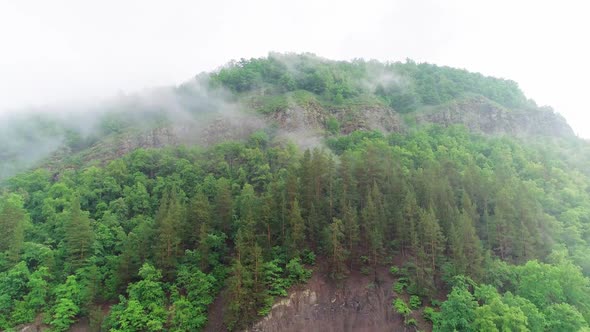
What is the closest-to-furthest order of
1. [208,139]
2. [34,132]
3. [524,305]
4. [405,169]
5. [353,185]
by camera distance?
[524,305]
[353,185]
[405,169]
[208,139]
[34,132]

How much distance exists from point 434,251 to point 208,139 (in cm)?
6407

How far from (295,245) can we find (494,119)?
284 feet

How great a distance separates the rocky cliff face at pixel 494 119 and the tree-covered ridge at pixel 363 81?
291 inches

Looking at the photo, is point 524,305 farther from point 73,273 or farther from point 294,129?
point 294,129

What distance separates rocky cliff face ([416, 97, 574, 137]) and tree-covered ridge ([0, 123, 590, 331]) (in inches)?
1658

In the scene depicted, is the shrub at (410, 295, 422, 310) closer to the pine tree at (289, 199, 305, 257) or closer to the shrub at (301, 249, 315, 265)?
the shrub at (301, 249, 315, 265)

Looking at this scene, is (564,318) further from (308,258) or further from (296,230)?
(296,230)

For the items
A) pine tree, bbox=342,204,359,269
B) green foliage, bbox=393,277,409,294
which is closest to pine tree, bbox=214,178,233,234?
pine tree, bbox=342,204,359,269

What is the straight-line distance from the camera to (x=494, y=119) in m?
115

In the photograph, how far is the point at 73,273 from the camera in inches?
2192

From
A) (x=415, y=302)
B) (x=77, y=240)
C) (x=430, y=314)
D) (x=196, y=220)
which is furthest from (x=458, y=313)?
(x=77, y=240)

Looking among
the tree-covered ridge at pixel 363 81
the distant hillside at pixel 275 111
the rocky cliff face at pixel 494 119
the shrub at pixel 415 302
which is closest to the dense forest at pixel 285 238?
the shrub at pixel 415 302

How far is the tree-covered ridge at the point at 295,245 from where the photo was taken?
149ft

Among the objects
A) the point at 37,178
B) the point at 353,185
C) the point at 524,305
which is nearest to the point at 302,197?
the point at 353,185
